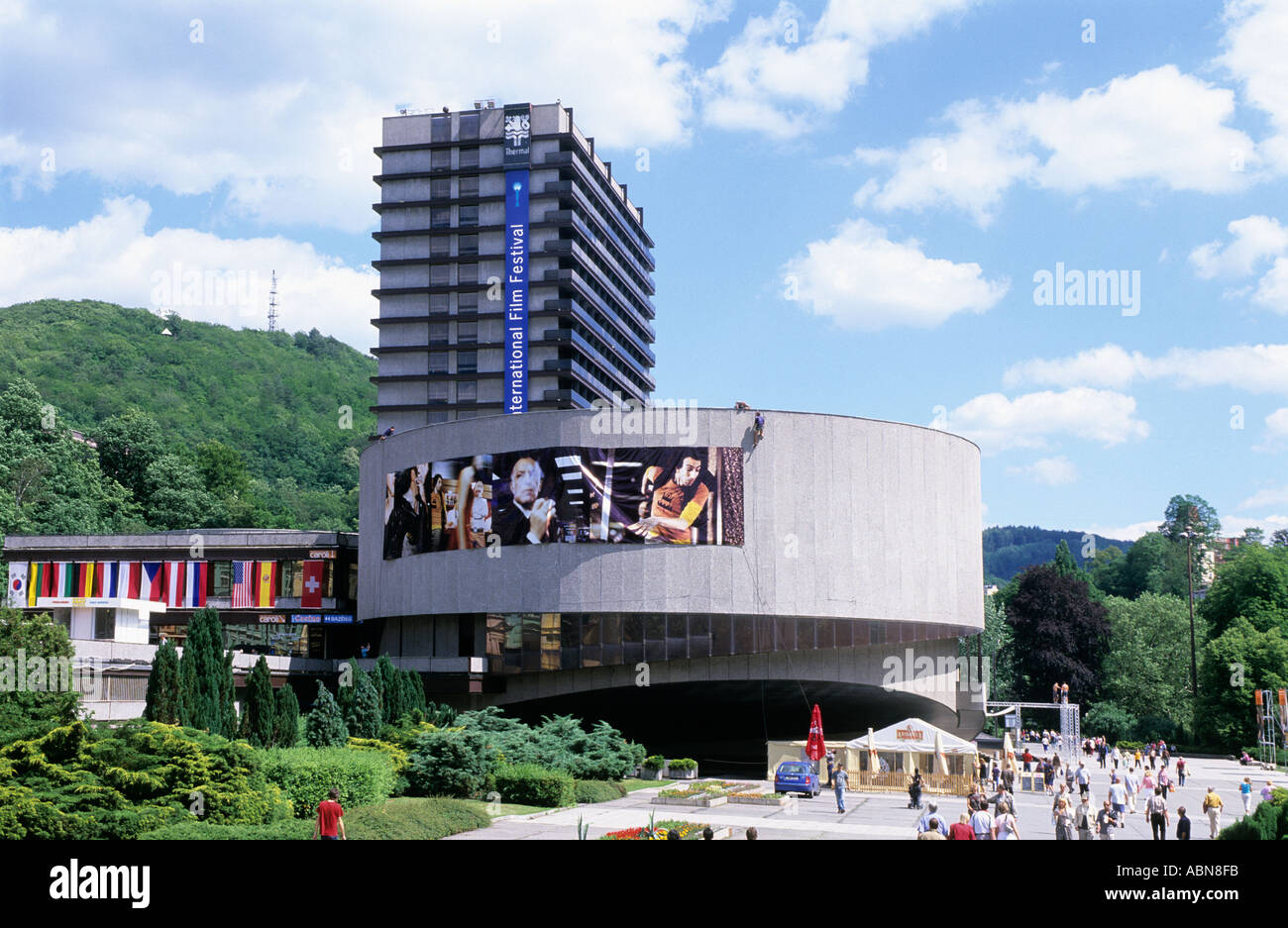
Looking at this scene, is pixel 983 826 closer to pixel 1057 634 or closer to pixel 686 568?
pixel 686 568

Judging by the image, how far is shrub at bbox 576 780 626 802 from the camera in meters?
40.1

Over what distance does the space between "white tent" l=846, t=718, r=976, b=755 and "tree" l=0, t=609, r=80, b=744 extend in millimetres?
29902

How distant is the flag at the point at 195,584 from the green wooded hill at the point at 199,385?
67996 millimetres

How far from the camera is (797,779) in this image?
4547 cm

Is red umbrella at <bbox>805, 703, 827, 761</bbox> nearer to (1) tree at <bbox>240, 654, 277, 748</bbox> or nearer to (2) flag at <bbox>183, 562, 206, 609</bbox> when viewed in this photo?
(1) tree at <bbox>240, 654, 277, 748</bbox>

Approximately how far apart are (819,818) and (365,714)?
1925 centimetres

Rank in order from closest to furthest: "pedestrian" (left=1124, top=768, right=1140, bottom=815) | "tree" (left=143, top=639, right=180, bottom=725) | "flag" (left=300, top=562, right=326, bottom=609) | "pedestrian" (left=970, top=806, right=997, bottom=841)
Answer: "pedestrian" (left=970, top=806, right=997, bottom=841)
"tree" (left=143, top=639, right=180, bottom=725)
"pedestrian" (left=1124, top=768, right=1140, bottom=815)
"flag" (left=300, top=562, right=326, bottom=609)

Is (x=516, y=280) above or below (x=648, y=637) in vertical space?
above

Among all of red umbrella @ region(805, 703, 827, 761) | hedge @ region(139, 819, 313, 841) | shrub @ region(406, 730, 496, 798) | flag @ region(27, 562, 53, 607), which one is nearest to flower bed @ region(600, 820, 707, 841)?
hedge @ region(139, 819, 313, 841)

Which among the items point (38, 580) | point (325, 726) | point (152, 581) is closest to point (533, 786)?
point (325, 726)

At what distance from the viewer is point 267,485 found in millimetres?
155875

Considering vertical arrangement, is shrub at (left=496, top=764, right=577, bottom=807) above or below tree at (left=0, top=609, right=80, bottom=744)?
below
